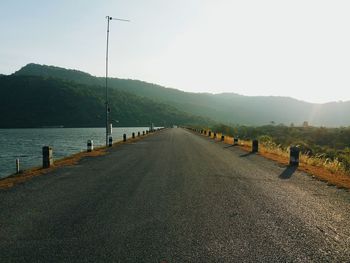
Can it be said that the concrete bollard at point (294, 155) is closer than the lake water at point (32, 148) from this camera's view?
Yes

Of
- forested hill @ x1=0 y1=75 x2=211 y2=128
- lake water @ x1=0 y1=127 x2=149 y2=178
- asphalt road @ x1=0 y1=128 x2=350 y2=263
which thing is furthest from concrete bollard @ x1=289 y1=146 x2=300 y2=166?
forested hill @ x1=0 y1=75 x2=211 y2=128

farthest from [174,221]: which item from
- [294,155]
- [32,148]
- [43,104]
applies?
[43,104]

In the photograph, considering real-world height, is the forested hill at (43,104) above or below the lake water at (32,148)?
above

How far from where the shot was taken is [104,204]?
806 centimetres

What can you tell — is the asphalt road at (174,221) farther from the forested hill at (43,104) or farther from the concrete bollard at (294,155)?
the forested hill at (43,104)

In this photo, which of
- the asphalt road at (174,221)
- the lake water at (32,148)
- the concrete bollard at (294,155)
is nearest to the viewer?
the asphalt road at (174,221)

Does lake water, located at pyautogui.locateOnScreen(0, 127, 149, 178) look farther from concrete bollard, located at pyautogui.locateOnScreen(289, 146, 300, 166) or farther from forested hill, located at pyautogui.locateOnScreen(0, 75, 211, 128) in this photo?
forested hill, located at pyautogui.locateOnScreen(0, 75, 211, 128)

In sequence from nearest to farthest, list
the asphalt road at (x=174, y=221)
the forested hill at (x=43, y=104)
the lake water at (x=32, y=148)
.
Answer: the asphalt road at (x=174, y=221)
the lake water at (x=32, y=148)
the forested hill at (x=43, y=104)

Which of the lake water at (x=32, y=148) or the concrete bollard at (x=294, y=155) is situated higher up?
the concrete bollard at (x=294, y=155)

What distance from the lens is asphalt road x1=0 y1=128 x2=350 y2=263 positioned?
5000 mm

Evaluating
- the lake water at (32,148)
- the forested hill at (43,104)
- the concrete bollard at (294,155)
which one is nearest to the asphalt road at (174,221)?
the concrete bollard at (294,155)

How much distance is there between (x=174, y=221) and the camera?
261 inches

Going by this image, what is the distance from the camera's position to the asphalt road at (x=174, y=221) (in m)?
5.00

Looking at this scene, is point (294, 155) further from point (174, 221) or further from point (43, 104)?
point (43, 104)
